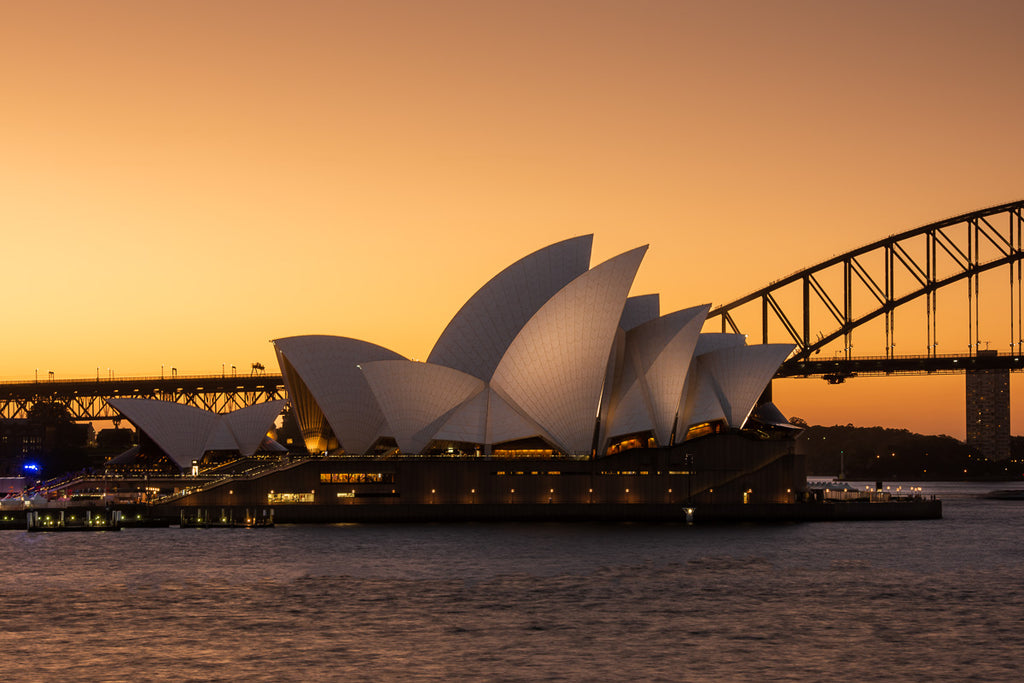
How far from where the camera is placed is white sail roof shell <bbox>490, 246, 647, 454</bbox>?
81.4m

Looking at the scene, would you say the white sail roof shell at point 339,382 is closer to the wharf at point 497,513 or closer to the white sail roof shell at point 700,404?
the wharf at point 497,513

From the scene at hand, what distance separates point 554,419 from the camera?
87375mm

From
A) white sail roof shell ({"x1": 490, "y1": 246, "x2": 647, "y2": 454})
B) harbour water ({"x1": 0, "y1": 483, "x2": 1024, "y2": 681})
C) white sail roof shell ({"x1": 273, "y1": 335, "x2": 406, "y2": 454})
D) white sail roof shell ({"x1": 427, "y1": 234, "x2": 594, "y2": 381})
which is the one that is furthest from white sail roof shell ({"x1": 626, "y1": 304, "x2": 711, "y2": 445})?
white sail roof shell ({"x1": 273, "y1": 335, "x2": 406, "y2": 454})

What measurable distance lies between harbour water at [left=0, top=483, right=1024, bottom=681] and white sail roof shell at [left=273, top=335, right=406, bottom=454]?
79.6ft

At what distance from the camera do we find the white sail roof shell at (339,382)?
319ft

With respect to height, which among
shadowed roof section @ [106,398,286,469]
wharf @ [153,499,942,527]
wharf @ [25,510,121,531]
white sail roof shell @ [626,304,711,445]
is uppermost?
white sail roof shell @ [626,304,711,445]

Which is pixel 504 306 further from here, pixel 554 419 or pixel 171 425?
pixel 171 425

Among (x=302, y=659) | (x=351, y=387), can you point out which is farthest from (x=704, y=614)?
(x=351, y=387)

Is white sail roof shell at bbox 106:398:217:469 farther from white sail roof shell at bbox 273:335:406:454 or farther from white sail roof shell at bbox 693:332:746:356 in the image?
white sail roof shell at bbox 693:332:746:356

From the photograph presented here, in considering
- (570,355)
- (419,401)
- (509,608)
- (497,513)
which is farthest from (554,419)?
(509,608)

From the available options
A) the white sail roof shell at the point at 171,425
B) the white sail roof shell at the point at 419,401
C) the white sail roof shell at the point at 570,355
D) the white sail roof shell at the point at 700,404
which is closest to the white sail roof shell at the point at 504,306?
the white sail roof shell at the point at 419,401

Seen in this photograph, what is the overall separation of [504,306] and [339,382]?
15756 mm

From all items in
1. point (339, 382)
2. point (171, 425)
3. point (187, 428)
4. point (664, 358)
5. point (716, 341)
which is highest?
point (716, 341)

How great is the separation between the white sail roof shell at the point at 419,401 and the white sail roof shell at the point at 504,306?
183cm
